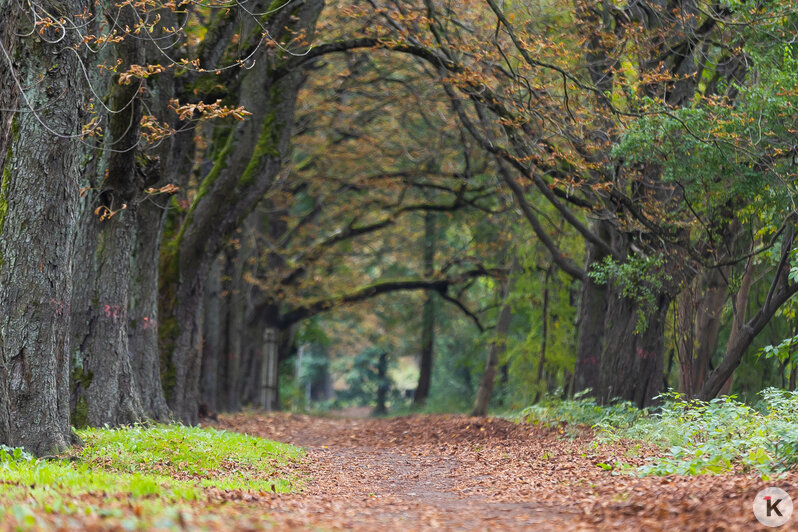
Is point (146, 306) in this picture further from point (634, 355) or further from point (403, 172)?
point (403, 172)

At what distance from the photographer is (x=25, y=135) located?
26.5 ft

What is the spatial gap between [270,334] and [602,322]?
505 inches

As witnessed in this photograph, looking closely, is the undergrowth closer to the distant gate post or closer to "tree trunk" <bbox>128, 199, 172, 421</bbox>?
"tree trunk" <bbox>128, 199, 172, 421</bbox>

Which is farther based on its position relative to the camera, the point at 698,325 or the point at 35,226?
the point at 698,325

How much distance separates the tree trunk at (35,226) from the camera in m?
8.03

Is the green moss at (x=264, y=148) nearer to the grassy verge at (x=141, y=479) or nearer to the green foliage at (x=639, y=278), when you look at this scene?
the grassy verge at (x=141, y=479)

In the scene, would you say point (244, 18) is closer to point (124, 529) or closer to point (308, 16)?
point (308, 16)

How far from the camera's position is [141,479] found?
7242 millimetres

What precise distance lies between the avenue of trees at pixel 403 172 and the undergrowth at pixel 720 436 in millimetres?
1616

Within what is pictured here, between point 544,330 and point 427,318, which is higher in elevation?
point 427,318

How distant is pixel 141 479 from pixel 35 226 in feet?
9.30

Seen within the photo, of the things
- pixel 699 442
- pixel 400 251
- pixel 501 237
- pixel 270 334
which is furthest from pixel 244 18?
pixel 400 251

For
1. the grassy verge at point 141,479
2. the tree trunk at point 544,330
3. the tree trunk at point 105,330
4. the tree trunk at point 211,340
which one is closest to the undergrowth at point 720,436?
the grassy verge at point 141,479

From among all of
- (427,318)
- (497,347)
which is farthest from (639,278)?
(427,318)
